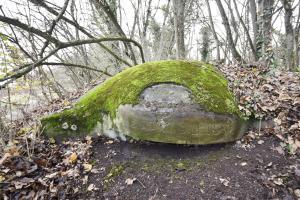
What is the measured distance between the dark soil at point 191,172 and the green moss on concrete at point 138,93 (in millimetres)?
626

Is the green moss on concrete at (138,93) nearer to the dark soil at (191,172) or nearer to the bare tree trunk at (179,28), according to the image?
the dark soil at (191,172)

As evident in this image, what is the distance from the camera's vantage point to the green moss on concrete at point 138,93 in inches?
143

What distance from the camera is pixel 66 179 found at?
3.17m

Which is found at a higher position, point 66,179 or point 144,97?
point 144,97

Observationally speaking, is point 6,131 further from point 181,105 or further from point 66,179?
point 181,105

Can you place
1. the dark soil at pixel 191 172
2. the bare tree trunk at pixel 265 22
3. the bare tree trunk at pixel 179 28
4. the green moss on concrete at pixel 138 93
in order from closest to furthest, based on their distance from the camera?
the dark soil at pixel 191 172, the green moss on concrete at pixel 138 93, the bare tree trunk at pixel 265 22, the bare tree trunk at pixel 179 28

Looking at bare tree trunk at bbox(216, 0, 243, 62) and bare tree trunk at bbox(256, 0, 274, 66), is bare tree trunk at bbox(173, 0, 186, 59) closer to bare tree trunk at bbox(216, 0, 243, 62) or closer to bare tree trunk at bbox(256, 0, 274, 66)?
bare tree trunk at bbox(216, 0, 243, 62)

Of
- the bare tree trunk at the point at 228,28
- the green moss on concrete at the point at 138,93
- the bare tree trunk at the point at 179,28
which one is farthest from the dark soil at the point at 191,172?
the bare tree trunk at the point at 179,28

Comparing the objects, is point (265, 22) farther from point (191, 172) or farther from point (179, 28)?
point (191, 172)

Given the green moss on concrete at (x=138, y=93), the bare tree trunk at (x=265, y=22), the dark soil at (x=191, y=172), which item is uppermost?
the bare tree trunk at (x=265, y=22)

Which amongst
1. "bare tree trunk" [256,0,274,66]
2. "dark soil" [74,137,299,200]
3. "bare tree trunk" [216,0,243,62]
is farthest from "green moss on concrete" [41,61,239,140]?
"bare tree trunk" [216,0,243,62]

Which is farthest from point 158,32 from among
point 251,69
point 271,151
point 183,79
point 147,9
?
point 271,151

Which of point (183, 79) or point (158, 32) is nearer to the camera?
point (183, 79)

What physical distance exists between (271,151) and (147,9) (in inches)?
259
